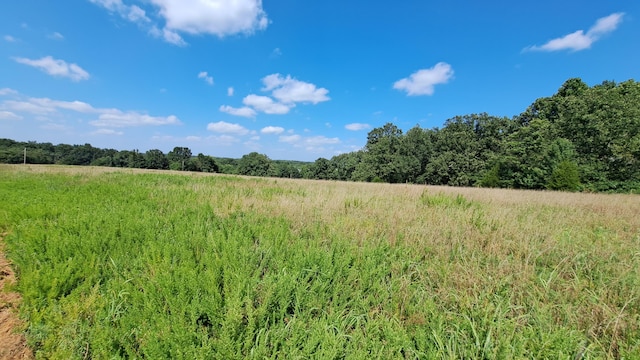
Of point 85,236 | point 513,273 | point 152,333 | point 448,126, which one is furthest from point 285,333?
point 448,126

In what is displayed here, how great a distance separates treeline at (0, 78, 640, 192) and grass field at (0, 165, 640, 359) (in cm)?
2652

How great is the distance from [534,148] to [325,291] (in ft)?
127

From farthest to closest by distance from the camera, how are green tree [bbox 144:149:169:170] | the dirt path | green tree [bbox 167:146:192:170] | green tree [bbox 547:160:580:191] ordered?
green tree [bbox 167:146:192:170] < green tree [bbox 144:149:169:170] < green tree [bbox 547:160:580:191] < the dirt path

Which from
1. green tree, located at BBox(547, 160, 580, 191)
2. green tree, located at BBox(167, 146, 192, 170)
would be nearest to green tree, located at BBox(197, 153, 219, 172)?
green tree, located at BBox(167, 146, 192, 170)

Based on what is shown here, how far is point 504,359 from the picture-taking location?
1.76 m

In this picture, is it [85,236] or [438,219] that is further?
[438,219]

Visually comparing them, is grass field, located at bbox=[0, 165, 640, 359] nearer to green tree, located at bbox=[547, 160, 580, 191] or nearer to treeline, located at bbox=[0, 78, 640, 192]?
green tree, located at bbox=[547, 160, 580, 191]

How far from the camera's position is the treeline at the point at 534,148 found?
24.0 m

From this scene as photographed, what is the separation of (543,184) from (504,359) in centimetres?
3517

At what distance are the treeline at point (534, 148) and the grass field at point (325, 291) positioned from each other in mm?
26517

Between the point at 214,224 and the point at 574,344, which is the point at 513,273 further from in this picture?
the point at 214,224

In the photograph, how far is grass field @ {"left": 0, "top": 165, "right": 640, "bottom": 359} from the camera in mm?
1926

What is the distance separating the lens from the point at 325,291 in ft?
8.82

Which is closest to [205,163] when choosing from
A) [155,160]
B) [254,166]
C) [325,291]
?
[155,160]
